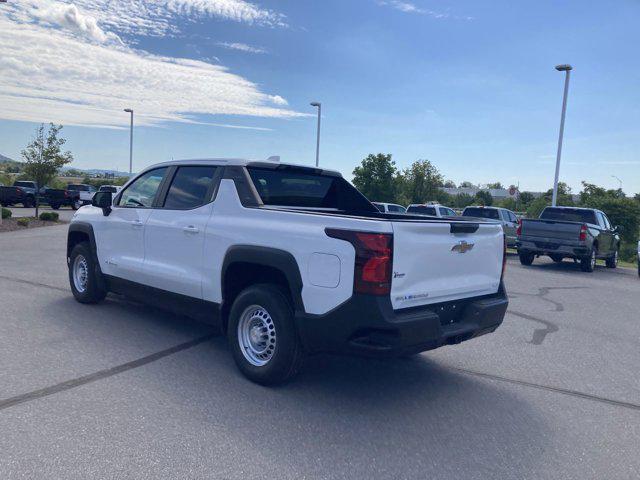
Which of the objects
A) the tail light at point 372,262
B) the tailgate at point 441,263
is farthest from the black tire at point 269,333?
the tailgate at point 441,263

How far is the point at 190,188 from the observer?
5.71m

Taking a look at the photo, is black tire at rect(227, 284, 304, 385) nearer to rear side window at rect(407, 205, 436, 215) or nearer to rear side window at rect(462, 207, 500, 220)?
rear side window at rect(407, 205, 436, 215)

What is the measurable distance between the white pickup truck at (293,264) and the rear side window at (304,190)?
0.05 feet

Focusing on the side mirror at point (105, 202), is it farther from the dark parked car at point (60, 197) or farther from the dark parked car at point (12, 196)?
the dark parked car at point (12, 196)

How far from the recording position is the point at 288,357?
14.5 feet

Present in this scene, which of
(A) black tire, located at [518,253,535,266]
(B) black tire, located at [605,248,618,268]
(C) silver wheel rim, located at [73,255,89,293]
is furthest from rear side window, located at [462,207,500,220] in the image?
(C) silver wheel rim, located at [73,255,89,293]

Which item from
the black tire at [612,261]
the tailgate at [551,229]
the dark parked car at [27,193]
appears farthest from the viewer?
the dark parked car at [27,193]

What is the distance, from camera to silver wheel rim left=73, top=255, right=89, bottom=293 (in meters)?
7.28

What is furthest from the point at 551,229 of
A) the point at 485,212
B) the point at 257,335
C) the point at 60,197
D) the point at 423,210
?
the point at 60,197

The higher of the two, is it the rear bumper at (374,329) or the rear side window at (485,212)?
the rear side window at (485,212)

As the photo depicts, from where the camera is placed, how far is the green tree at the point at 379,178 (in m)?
47.7

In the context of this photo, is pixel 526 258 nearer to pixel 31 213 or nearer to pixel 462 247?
pixel 462 247

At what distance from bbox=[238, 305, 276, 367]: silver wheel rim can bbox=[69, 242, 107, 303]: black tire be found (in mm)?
2916

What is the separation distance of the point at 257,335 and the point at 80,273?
3794mm
